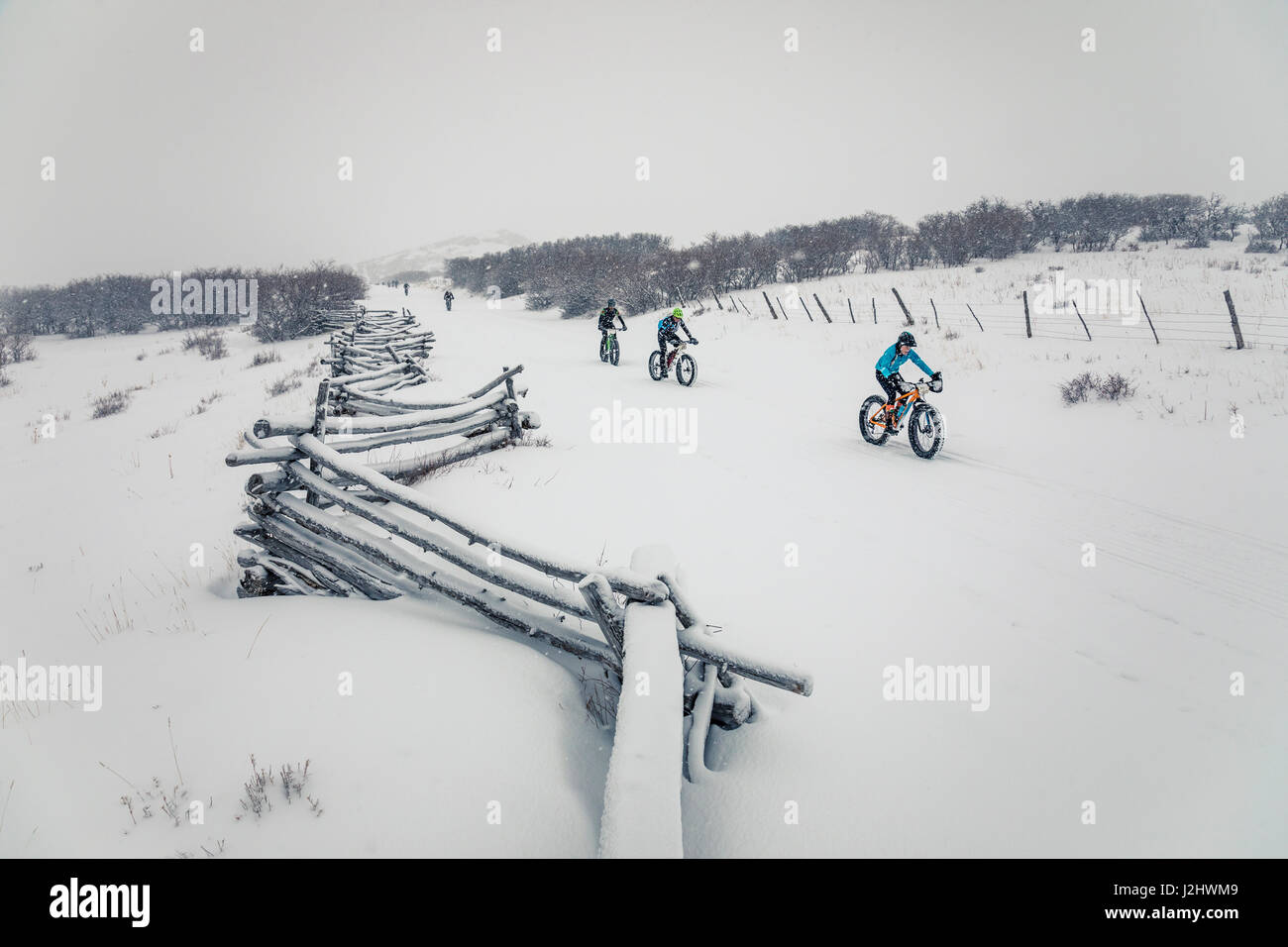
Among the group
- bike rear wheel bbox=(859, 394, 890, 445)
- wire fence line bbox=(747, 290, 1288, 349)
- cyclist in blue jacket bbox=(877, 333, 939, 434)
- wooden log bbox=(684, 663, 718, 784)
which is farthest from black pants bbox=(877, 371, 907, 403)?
wire fence line bbox=(747, 290, 1288, 349)

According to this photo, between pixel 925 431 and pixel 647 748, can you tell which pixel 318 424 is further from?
pixel 925 431

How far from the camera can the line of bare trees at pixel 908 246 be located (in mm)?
27906

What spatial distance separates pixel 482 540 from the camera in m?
3.49

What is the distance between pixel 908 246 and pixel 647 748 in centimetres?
3452

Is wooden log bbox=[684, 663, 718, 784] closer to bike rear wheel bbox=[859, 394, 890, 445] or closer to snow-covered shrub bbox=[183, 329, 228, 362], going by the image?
bike rear wheel bbox=[859, 394, 890, 445]

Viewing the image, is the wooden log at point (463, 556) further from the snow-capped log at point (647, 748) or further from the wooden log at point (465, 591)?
the snow-capped log at point (647, 748)

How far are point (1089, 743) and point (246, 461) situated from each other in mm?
5804

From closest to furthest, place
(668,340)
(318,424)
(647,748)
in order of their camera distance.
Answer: (647,748)
(318,424)
(668,340)

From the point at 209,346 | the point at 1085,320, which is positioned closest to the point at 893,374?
the point at 1085,320

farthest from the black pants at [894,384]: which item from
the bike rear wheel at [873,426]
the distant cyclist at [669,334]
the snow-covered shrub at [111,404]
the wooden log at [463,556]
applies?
the snow-covered shrub at [111,404]

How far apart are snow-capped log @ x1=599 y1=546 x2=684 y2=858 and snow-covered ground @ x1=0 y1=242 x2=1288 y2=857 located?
502 mm

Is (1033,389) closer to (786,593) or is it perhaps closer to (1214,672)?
(1214,672)

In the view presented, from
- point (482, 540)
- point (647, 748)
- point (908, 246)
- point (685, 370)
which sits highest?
point (908, 246)
